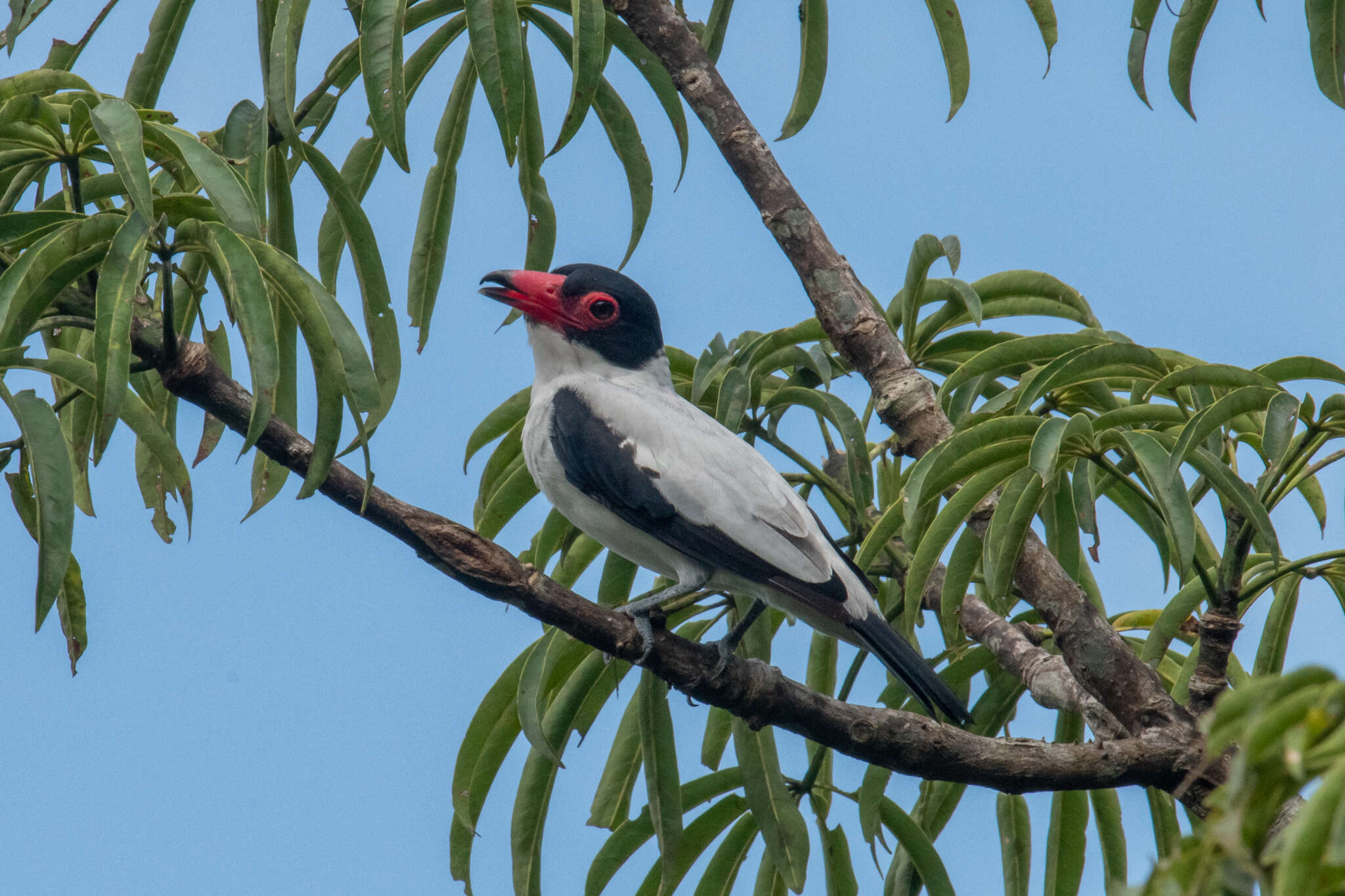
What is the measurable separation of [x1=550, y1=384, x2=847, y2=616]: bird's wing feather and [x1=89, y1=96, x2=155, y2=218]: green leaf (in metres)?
1.83

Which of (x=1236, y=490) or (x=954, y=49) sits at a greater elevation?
(x=954, y=49)

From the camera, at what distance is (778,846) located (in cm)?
355

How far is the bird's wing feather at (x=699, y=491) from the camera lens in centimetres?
369

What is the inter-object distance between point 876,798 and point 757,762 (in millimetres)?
346

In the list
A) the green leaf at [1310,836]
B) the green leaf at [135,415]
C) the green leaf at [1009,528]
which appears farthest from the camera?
the green leaf at [1009,528]

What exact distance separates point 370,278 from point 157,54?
129 centimetres

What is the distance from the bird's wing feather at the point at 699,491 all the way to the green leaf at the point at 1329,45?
193cm

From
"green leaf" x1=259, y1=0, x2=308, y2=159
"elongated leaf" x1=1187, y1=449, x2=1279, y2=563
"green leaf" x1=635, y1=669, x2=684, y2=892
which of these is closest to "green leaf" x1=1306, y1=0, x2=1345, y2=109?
"elongated leaf" x1=1187, y1=449, x2=1279, y2=563

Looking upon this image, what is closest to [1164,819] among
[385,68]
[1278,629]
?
[1278,629]

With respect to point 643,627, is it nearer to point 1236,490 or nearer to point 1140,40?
point 1236,490

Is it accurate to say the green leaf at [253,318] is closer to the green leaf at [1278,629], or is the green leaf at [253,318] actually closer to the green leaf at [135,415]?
the green leaf at [135,415]

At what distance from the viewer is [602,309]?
505 centimetres

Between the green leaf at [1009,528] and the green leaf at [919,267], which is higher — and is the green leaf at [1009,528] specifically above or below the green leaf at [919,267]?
below

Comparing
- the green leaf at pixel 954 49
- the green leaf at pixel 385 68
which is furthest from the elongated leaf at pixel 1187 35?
the green leaf at pixel 385 68
